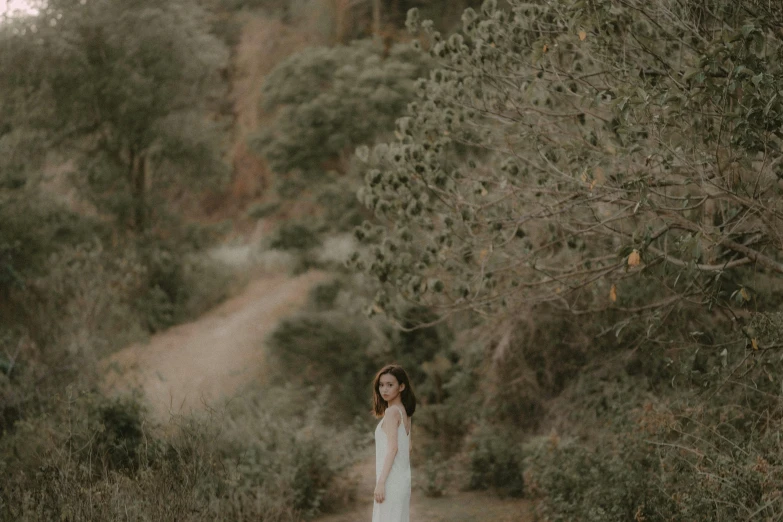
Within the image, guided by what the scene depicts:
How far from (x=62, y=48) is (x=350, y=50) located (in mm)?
6143

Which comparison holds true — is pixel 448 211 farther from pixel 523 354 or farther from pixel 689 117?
pixel 523 354

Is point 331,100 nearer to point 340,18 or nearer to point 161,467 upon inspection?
point 340,18

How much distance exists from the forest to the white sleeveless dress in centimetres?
134

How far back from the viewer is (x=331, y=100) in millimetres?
16344

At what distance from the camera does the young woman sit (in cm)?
536

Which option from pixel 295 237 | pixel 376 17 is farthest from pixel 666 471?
pixel 376 17

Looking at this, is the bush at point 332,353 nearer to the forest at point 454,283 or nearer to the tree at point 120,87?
the forest at point 454,283

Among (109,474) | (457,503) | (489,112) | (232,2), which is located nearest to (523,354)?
(457,503)

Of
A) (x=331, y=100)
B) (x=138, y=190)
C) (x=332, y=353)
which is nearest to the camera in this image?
(x=332, y=353)

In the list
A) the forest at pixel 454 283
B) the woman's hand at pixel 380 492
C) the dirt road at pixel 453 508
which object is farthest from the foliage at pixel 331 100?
the woman's hand at pixel 380 492

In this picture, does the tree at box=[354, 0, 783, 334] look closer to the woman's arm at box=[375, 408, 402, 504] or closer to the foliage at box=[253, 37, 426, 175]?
the woman's arm at box=[375, 408, 402, 504]

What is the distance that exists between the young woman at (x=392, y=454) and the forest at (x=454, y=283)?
128 cm

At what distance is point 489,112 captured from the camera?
692 centimetres

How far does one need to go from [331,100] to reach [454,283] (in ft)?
29.5
